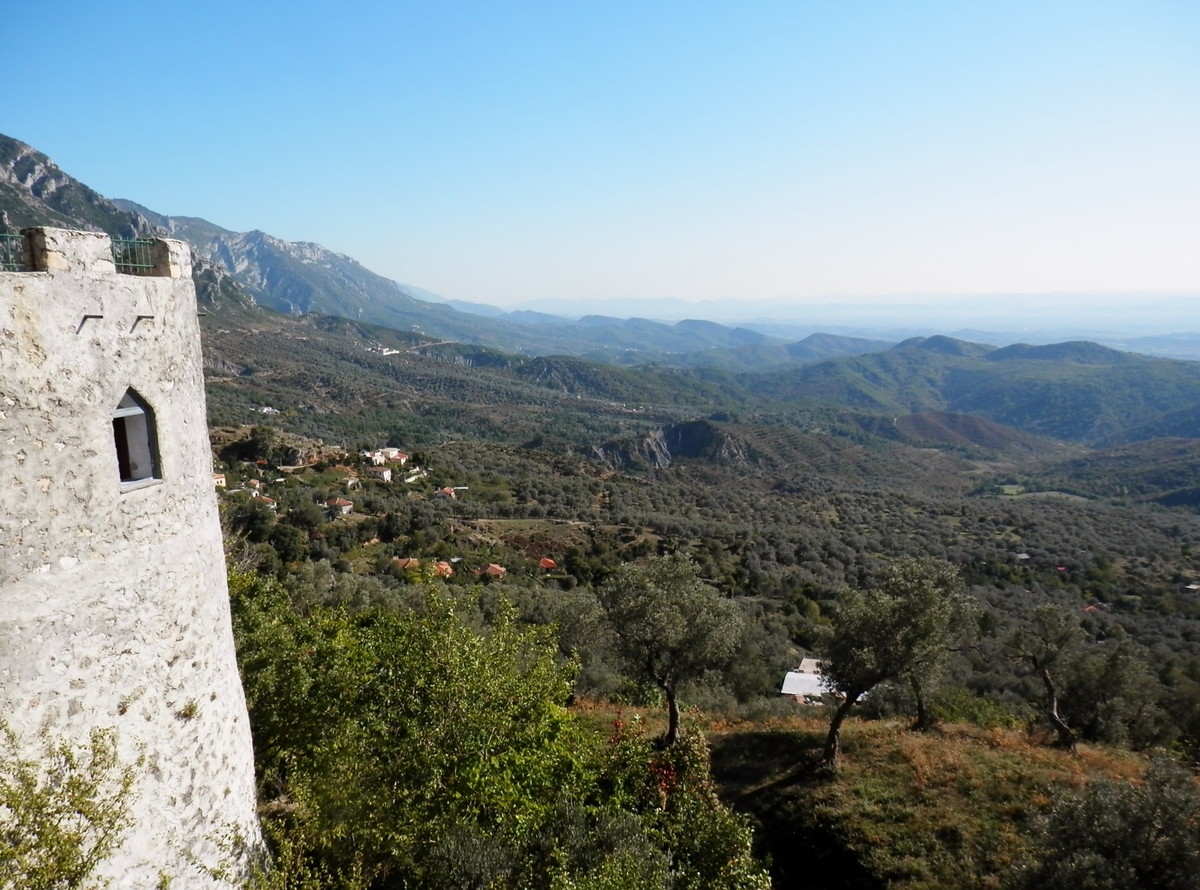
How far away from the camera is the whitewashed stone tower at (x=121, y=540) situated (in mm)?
5738

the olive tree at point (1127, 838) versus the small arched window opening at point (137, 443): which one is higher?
the small arched window opening at point (137, 443)

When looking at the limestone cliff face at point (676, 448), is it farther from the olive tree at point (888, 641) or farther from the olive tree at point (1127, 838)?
the olive tree at point (1127, 838)

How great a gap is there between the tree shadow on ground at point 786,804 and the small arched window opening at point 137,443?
14403 millimetres

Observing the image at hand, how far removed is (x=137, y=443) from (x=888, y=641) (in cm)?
1886

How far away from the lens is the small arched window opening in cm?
684

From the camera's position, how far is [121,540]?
6480 millimetres

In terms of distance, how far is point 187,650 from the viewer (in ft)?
23.9

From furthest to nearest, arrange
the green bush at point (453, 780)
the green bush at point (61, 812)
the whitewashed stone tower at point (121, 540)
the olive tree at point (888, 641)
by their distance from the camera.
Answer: the olive tree at point (888, 641) → the green bush at point (453, 780) → the whitewashed stone tower at point (121, 540) → the green bush at point (61, 812)

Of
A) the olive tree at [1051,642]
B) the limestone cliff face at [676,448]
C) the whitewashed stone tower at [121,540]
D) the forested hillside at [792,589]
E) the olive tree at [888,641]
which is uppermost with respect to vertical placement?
the whitewashed stone tower at [121,540]

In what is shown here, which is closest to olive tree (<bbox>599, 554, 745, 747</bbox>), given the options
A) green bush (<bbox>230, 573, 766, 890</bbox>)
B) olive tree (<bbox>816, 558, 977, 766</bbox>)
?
olive tree (<bbox>816, 558, 977, 766</bbox>)

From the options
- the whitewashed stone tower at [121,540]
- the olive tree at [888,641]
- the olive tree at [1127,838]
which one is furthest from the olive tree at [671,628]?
the whitewashed stone tower at [121,540]

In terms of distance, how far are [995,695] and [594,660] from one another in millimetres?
19970

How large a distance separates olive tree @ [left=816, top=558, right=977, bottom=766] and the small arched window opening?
59.3 feet

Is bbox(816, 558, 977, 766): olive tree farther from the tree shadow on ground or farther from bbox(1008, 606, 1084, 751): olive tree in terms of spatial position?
bbox(1008, 606, 1084, 751): olive tree
